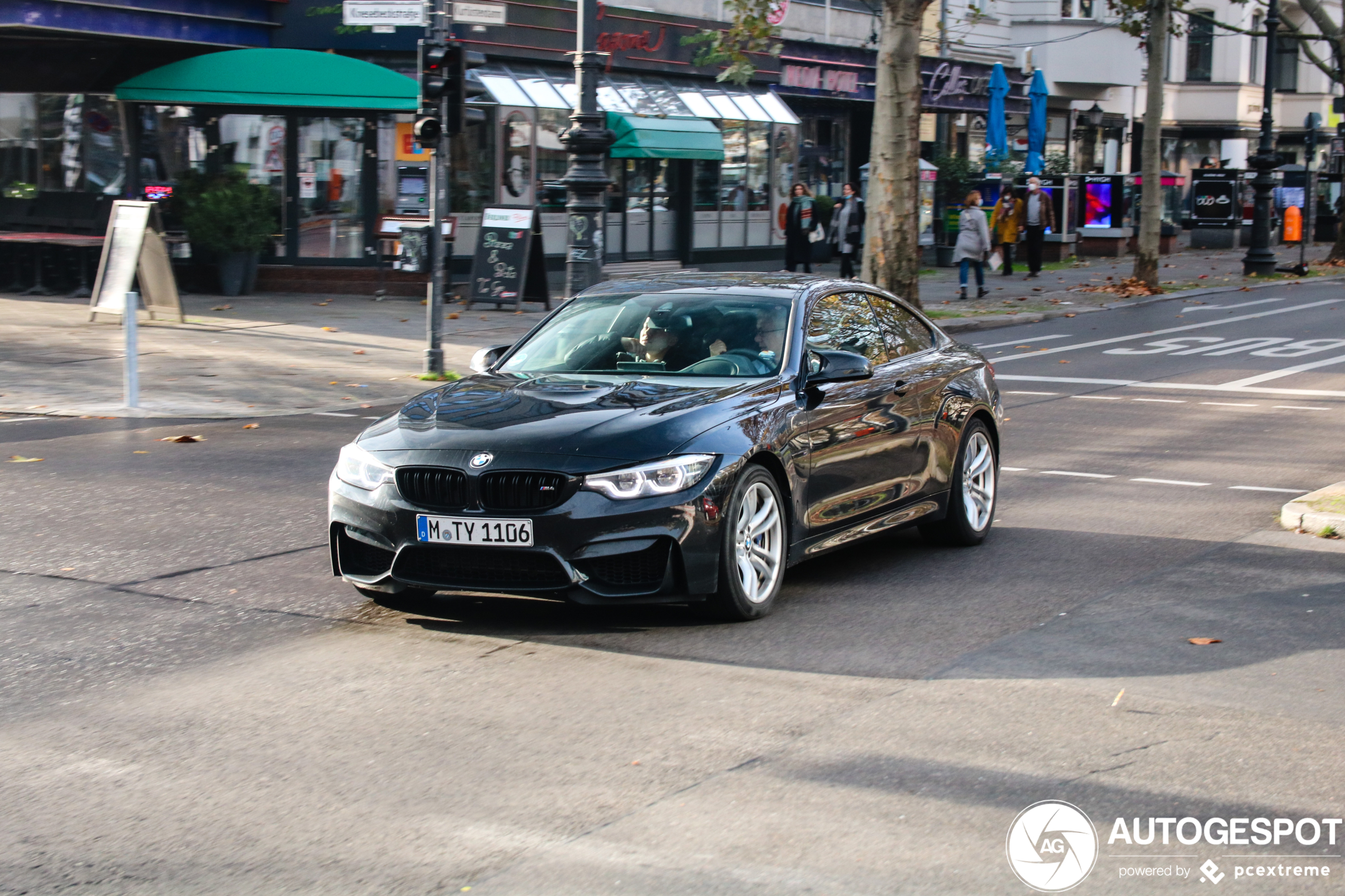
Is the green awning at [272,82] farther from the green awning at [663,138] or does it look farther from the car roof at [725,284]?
the car roof at [725,284]

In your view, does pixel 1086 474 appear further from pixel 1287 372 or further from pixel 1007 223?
pixel 1007 223

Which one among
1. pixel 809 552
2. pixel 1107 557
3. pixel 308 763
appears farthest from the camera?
pixel 1107 557

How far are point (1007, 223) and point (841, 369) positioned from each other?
1064 inches

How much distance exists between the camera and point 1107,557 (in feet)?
28.1

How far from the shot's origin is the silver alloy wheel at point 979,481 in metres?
8.91

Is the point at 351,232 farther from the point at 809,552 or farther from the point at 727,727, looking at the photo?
the point at 727,727

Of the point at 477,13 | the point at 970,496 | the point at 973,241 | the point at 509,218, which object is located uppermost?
the point at 477,13

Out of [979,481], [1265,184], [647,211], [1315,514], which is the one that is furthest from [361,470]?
[1265,184]

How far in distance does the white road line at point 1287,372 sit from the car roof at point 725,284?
396 inches

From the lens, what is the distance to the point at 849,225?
29656 mm

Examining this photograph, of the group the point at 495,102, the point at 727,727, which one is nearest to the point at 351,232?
the point at 495,102

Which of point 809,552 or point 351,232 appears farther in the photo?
point 351,232

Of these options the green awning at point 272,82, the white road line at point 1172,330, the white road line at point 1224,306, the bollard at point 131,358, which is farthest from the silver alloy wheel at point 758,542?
the white road line at point 1224,306

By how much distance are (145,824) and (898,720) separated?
96.1 inches
